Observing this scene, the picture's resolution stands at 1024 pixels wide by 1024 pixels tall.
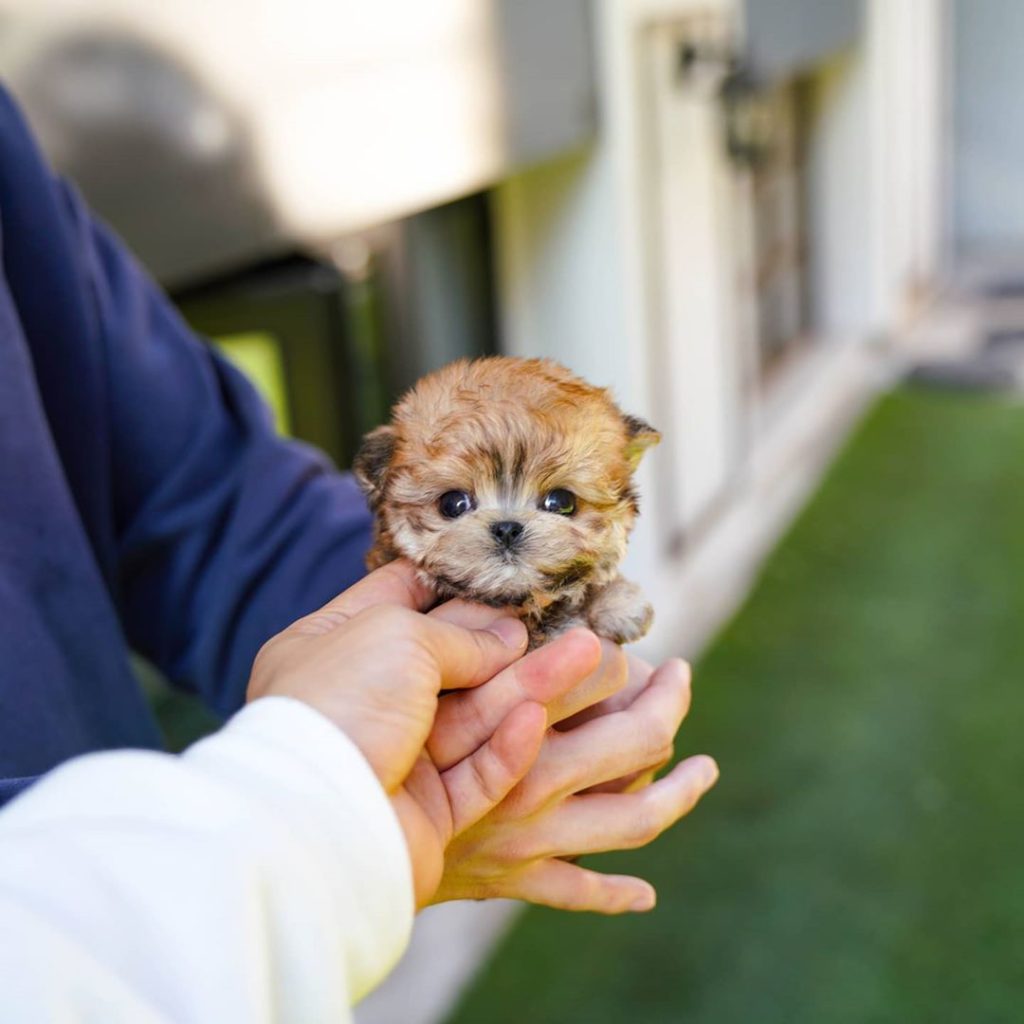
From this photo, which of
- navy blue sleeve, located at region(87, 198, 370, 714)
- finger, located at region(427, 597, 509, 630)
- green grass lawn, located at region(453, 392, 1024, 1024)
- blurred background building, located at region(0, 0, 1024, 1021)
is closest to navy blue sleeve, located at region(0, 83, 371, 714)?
navy blue sleeve, located at region(87, 198, 370, 714)

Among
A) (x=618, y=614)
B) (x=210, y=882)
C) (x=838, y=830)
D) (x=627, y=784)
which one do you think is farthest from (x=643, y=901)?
(x=838, y=830)

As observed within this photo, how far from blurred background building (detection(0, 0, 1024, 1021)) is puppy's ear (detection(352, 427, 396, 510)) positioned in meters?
0.14

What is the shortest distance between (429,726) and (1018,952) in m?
1.29

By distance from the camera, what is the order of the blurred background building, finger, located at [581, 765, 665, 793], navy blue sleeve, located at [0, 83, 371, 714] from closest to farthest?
finger, located at [581, 765, 665, 793]
navy blue sleeve, located at [0, 83, 371, 714]
the blurred background building

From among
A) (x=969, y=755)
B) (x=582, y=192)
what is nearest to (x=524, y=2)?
(x=582, y=192)

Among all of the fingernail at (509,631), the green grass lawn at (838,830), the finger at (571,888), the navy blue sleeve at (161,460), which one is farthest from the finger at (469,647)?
the green grass lawn at (838,830)

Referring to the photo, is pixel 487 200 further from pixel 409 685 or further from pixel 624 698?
pixel 409 685

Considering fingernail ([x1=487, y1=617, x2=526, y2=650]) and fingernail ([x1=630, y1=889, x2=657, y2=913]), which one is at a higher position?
fingernail ([x1=487, y1=617, x2=526, y2=650])

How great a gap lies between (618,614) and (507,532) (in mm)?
77

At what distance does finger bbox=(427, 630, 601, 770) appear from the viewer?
41 centimetres

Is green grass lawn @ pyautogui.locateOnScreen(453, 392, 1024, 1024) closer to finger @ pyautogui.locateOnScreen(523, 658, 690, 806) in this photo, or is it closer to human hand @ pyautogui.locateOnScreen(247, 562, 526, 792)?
finger @ pyautogui.locateOnScreen(523, 658, 690, 806)

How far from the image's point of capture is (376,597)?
41 centimetres

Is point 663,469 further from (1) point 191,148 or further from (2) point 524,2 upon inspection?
(1) point 191,148

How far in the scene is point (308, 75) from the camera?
41.0 inches
